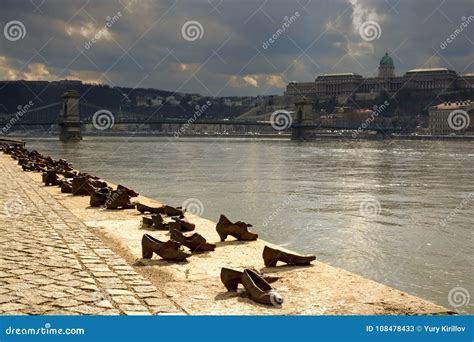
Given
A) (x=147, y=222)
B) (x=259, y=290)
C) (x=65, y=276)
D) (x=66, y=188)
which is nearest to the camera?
(x=259, y=290)

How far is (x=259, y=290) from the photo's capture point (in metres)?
4.76

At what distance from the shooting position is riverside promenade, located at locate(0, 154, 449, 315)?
4488 mm

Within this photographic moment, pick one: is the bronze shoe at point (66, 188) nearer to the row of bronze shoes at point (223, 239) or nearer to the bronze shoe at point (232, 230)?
the row of bronze shoes at point (223, 239)

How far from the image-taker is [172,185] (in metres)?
20.2

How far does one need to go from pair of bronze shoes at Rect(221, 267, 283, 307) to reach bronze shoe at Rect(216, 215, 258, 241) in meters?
2.27

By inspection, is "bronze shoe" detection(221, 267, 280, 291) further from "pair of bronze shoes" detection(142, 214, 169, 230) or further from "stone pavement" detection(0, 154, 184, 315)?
"pair of bronze shoes" detection(142, 214, 169, 230)

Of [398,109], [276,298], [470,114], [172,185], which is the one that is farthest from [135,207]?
[398,109]

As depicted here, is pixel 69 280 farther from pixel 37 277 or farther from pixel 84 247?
pixel 84 247

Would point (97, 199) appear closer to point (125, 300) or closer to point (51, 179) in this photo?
point (51, 179)

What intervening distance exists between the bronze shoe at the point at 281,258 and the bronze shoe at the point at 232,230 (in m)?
1.48

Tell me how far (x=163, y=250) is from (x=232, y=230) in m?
1.59

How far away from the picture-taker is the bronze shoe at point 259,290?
4.66 metres

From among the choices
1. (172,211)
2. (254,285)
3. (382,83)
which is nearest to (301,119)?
(382,83)

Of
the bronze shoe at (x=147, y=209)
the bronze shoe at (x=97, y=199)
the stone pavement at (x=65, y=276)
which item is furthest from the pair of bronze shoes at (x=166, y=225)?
the bronze shoe at (x=97, y=199)
